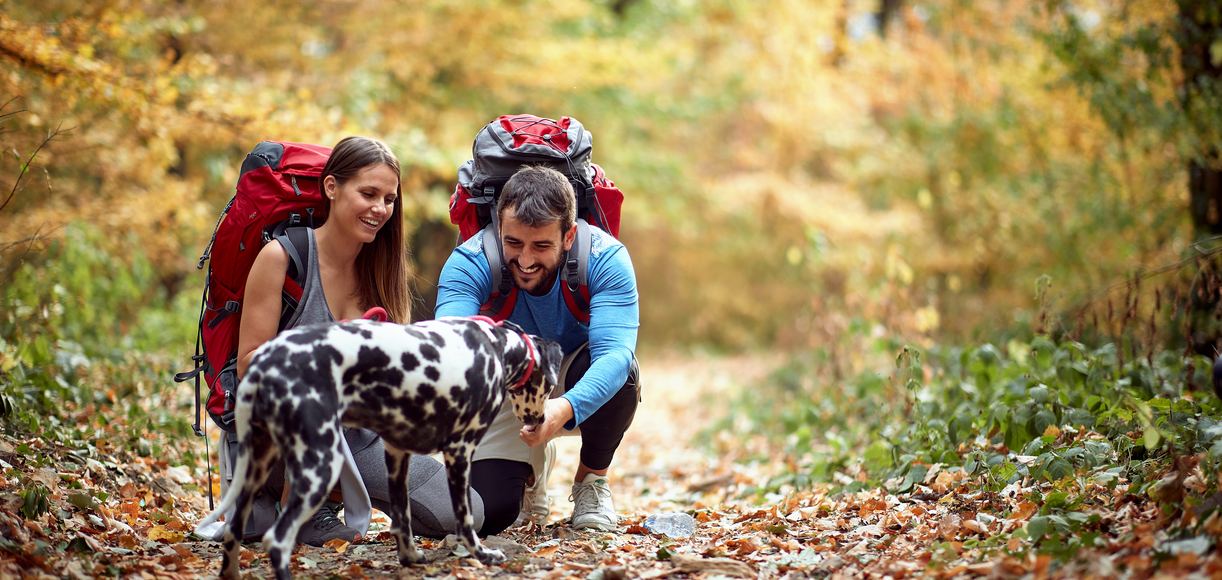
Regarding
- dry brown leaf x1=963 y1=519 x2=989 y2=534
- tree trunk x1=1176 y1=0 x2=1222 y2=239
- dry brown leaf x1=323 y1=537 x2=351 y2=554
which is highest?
tree trunk x1=1176 y1=0 x2=1222 y2=239

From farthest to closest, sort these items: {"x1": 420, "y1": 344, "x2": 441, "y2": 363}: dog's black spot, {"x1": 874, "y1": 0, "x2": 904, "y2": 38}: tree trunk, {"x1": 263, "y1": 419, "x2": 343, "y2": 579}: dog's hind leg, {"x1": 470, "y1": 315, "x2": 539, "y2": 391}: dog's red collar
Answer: {"x1": 874, "y1": 0, "x2": 904, "y2": 38}: tree trunk
{"x1": 470, "y1": 315, "x2": 539, "y2": 391}: dog's red collar
{"x1": 420, "y1": 344, "x2": 441, "y2": 363}: dog's black spot
{"x1": 263, "y1": 419, "x2": 343, "y2": 579}: dog's hind leg

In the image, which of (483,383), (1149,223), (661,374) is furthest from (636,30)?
(483,383)

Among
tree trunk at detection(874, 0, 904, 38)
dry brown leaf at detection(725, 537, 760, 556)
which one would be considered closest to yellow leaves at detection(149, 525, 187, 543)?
dry brown leaf at detection(725, 537, 760, 556)

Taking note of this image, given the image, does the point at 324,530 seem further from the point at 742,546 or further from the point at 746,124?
the point at 746,124

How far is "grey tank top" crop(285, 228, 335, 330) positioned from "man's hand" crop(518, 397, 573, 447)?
43.4 inches

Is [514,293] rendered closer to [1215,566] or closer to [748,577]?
[748,577]

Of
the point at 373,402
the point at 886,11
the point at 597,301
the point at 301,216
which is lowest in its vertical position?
the point at 373,402

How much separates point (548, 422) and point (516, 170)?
1.31m

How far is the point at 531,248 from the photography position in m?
4.13

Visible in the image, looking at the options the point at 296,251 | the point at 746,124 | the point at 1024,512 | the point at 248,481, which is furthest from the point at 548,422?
the point at 746,124

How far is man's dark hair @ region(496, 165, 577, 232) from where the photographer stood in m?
4.02

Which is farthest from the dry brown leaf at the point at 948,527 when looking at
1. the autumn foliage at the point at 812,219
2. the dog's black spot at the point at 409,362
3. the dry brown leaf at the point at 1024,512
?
the dog's black spot at the point at 409,362

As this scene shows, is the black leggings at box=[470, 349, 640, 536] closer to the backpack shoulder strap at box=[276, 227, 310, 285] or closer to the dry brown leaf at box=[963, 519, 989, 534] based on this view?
the backpack shoulder strap at box=[276, 227, 310, 285]

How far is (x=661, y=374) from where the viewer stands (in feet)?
57.0
